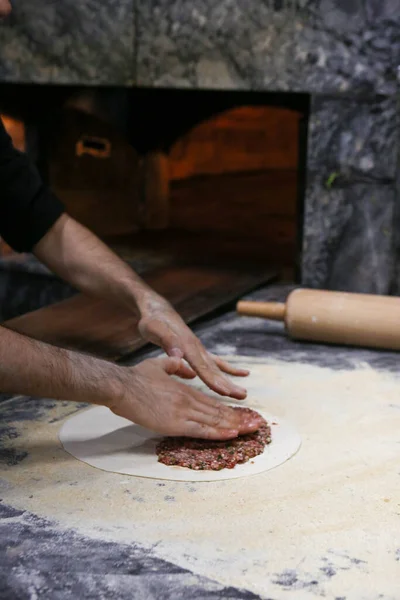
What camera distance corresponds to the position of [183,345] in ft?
6.48

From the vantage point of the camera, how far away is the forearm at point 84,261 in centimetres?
227

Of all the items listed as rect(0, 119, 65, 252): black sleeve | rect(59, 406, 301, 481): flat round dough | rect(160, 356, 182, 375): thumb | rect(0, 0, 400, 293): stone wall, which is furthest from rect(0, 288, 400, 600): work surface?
rect(0, 0, 400, 293): stone wall

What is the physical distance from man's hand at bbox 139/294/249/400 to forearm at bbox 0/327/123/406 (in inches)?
11.7

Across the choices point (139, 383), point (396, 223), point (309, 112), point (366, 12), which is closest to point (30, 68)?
point (309, 112)

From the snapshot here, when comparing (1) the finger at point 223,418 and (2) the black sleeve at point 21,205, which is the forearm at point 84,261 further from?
(1) the finger at point 223,418

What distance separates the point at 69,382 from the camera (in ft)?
5.10

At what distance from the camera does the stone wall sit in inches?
119

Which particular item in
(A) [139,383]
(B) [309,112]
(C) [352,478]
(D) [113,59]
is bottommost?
(C) [352,478]

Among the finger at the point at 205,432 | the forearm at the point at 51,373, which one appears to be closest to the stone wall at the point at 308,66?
the finger at the point at 205,432

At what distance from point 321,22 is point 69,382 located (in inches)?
81.3

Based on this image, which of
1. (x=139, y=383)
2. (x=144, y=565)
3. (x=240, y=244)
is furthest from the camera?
(x=240, y=244)

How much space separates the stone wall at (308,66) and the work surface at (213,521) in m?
1.36

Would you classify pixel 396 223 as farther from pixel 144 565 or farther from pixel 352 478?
pixel 144 565

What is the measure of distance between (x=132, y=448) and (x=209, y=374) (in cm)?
31
